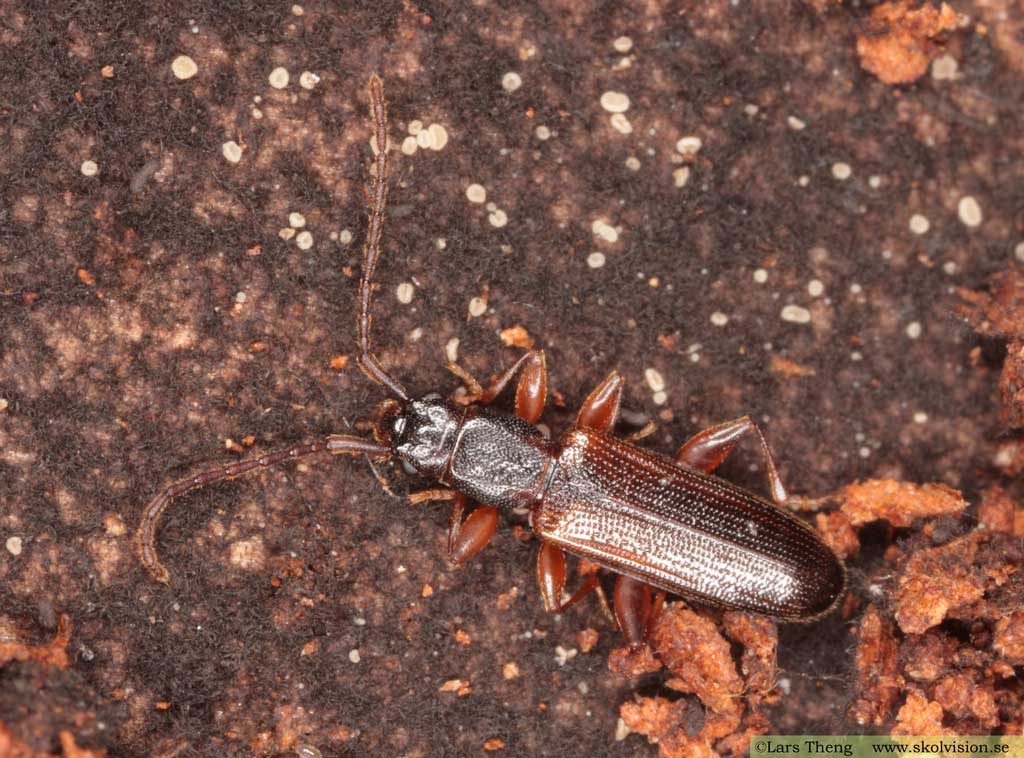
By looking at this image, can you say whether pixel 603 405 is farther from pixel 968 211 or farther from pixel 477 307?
pixel 968 211

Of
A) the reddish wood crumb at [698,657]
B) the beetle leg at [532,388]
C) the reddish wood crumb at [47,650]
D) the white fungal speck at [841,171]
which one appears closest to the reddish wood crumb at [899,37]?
the white fungal speck at [841,171]

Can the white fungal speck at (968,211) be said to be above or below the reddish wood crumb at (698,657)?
above

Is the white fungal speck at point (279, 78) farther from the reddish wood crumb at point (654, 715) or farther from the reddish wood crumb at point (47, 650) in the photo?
the reddish wood crumb at point (654, 715)

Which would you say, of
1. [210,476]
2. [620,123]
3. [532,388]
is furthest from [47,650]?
[620,123]

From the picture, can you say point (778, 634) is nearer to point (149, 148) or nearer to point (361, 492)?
point (361, 492)

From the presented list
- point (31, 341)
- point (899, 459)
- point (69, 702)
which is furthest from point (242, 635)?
point (899, 459)

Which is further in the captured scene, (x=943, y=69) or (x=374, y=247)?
(x=943, y=69)
